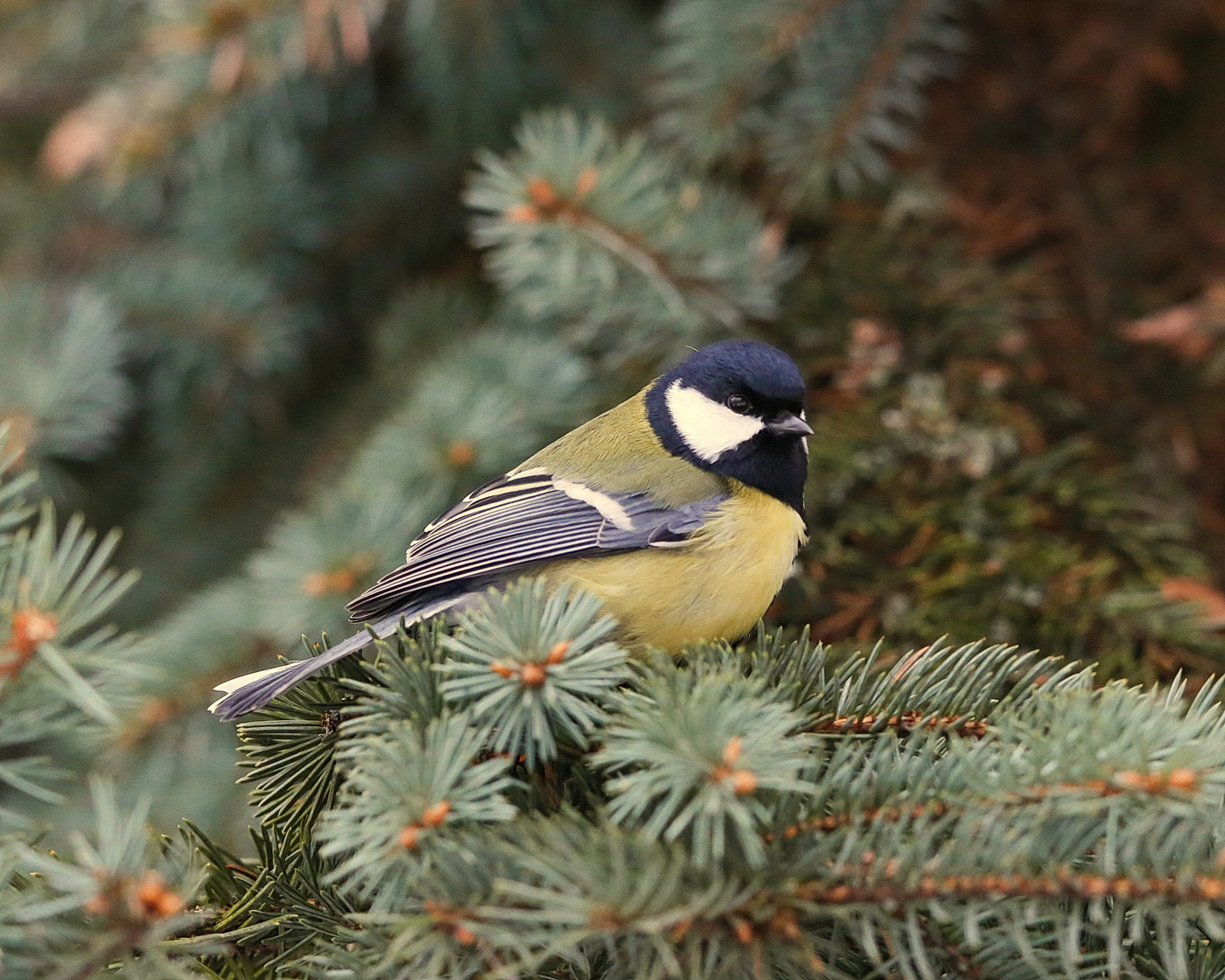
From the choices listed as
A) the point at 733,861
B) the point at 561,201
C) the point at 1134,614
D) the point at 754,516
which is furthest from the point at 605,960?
the point at 561,201

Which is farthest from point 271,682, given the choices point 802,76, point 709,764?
point 802,76

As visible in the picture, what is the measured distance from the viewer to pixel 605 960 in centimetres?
90

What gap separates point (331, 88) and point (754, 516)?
1303 mm

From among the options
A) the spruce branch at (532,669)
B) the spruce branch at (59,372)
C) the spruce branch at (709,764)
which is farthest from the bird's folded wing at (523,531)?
the spruce branch at (59,372)

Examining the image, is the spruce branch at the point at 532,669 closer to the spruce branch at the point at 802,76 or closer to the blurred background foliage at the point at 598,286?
the blurred background foliage at the point at 598,286

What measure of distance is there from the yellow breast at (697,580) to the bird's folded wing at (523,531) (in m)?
0.02

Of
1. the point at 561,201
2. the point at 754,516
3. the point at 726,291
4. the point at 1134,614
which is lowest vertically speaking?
the point at 1134,614

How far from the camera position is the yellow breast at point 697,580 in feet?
4.54

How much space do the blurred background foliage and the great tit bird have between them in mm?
115

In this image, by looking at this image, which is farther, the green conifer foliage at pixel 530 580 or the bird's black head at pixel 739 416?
the bird's black head at pixel 739 416

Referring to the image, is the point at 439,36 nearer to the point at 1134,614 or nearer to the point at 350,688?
the point at 350,688

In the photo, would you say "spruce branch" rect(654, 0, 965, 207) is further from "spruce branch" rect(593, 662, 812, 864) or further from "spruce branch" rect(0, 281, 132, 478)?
"spruce branch" rect(593, 662, 812, 864)

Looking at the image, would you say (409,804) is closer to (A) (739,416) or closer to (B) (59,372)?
(A) (739,416)

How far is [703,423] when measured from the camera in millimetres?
1627
